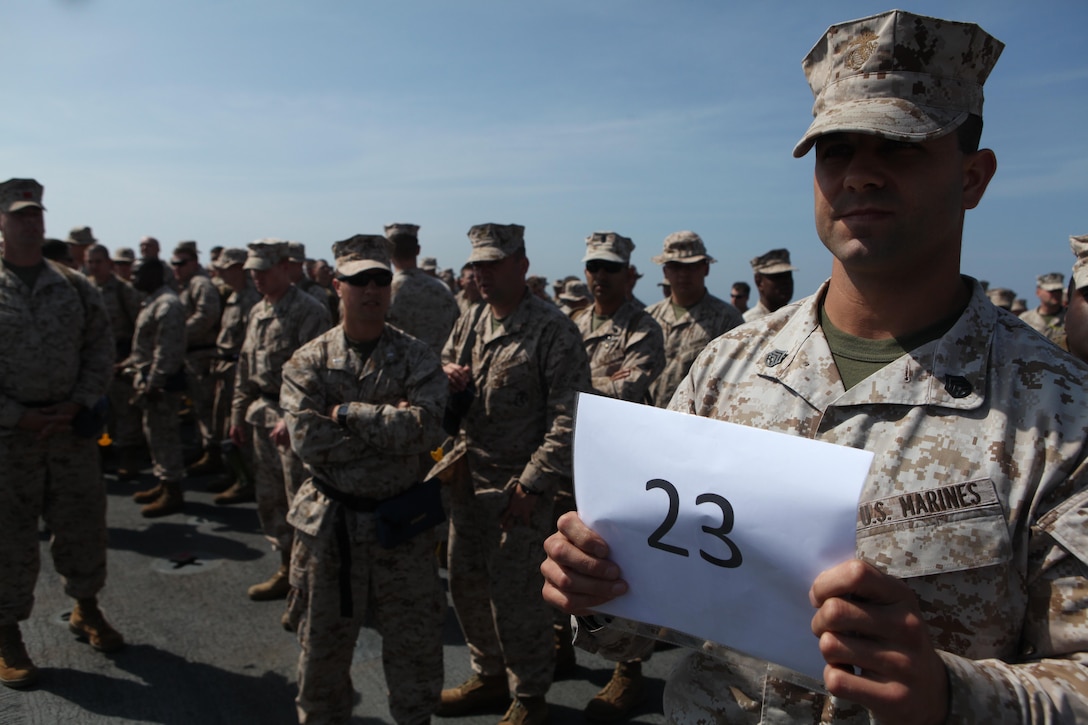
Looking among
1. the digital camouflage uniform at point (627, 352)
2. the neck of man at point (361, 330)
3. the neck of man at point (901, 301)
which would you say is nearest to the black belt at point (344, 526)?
the neck of man at point (361, 330)

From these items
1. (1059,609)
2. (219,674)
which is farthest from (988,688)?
(219,674)

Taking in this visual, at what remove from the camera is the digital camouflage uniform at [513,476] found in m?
3.87

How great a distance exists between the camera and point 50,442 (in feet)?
13.9

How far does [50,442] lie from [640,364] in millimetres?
3699

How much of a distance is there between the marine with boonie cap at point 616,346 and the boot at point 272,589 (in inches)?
82.8

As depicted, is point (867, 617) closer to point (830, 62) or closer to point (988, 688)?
point (988, 688)

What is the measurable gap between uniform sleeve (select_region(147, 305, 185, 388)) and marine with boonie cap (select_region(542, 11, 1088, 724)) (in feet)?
21.5

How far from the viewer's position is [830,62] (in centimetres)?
142

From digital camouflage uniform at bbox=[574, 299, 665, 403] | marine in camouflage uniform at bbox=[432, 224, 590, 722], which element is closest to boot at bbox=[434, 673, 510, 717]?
marine in camouflage uniform at bbox=[432, 224, 590, 722]

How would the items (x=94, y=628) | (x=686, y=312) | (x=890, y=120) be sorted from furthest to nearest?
(x=686, y=312), (x=94, y=628), (x=890, y=120)

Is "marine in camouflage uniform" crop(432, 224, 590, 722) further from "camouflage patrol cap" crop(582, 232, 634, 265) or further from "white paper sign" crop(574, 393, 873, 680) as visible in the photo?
"white paper sign" crop(574, 393, 873, 680)

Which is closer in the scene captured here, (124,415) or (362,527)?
(362,527)

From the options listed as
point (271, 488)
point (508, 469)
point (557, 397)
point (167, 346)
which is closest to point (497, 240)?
point (557, 397)

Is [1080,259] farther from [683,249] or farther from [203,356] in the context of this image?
[203,356]
